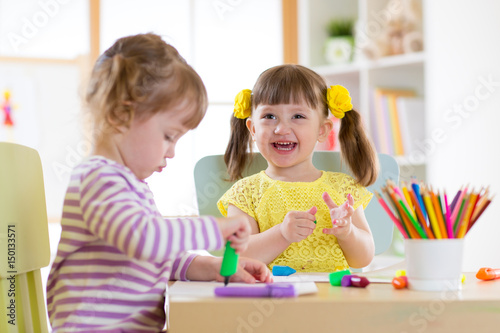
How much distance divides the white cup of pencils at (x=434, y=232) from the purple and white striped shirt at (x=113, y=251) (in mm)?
246

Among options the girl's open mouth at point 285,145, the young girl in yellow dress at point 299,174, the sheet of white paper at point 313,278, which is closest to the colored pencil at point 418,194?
the sheet of white paper at point 313,278

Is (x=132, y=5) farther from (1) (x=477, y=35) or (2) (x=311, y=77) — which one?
(2) (x=311, y=77)

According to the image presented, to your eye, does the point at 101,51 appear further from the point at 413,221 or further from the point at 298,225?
the point at 413,221

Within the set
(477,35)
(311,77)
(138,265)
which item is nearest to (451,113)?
(477,35)

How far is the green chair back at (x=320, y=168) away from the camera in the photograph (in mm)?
1367

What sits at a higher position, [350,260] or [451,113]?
[451,113]

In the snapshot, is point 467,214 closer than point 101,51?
Yes

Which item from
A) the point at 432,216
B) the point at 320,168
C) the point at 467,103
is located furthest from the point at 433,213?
the point at 467,103

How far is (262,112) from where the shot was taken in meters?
1.29

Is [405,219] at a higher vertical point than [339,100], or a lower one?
lower

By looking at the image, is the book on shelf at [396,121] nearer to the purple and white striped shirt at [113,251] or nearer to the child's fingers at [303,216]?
the child's fingers at [303,216]

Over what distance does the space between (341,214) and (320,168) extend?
40 cm

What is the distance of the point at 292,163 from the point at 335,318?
676 mm

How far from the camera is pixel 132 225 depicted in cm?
72
